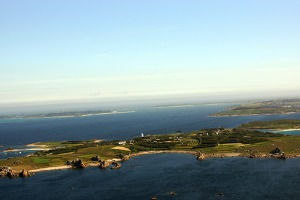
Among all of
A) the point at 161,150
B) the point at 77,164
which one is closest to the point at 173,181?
the point at 77,164

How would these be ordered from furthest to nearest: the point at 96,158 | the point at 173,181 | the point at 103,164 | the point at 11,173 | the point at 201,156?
the point at 96,158 < the point at 201,156 < the point at 103,164 < the point at 11,173 < the point at 173,181

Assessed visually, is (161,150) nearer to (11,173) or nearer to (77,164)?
(77,164)

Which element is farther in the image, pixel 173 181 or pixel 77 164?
pixel 77 164

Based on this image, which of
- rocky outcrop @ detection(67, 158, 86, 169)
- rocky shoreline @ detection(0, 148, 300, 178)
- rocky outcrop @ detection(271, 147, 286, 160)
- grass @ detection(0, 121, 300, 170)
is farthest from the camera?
grass @ detection(0, 121, 300, 170)

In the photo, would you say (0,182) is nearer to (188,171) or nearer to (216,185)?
(188,171)

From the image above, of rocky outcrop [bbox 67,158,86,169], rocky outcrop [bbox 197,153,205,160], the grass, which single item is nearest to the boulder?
the grass

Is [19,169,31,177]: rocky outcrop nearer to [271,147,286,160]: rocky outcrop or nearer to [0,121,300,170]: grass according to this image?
[0,121,300,170]: grass

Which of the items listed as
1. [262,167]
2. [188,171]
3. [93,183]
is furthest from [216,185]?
[93,183]
